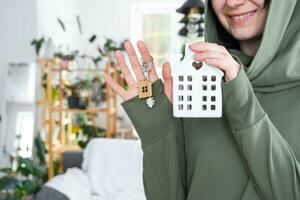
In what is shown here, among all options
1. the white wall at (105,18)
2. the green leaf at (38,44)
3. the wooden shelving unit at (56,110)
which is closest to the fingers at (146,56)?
the wooden shelving unit at (56,110)

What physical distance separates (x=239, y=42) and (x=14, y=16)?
3.99 metres

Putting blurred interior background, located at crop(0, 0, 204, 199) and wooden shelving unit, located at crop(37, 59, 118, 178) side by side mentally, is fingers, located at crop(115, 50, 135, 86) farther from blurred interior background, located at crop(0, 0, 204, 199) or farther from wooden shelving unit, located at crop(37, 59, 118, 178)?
wooden shelving unit, located at crop(37, 59, 118, 178)

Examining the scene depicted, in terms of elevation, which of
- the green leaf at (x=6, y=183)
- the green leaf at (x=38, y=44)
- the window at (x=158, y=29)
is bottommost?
the green leaf at (x=6, y=183)

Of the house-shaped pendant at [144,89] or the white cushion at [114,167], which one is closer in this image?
the house-shaped pendant at [144,89]

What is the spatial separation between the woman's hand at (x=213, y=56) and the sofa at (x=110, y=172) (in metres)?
2.67

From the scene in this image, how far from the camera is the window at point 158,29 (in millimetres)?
6570

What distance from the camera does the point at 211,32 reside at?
934 millimetres

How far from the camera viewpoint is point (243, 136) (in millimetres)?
730

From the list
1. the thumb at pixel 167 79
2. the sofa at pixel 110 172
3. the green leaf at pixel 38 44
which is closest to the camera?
the thumb at pixel 167 79

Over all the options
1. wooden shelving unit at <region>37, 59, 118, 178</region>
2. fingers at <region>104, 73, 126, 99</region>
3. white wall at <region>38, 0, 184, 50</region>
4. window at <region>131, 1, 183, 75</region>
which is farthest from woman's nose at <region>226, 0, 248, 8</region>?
window at <region>131, 1, 183, 75</region>

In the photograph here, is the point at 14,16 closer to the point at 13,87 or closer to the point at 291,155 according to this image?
the point at 13,87

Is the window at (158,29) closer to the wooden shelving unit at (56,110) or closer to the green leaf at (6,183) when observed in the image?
the wooden shelving unit at (56,110)

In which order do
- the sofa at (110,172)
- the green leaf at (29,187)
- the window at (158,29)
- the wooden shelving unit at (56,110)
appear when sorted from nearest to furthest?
the green leaf at (29,187) → the sofa at (110,172) → the wooden shelving unit at (56,110) → the window at (158,29)

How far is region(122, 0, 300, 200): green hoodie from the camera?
733 millimetres
